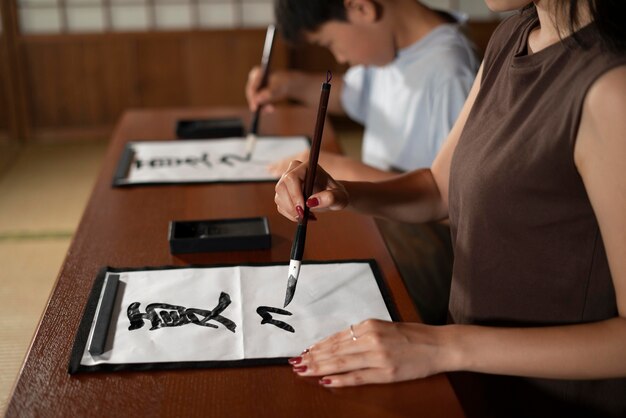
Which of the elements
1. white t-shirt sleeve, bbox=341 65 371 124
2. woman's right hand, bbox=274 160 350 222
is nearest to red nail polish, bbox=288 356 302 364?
woman's right hand, bbox=274 160 350 222

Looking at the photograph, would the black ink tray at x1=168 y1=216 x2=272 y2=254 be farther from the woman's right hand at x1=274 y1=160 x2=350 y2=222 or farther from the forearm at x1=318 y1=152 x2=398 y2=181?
the forearm at x1=318 y1=152 x2=398 y2=181

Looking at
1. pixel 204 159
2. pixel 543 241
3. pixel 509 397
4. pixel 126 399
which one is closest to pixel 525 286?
pixel 543 241

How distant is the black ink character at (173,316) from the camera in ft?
3.65

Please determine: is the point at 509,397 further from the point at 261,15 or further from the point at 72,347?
the point at 261,15

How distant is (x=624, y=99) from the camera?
3.00 ft

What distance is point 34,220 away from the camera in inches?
136

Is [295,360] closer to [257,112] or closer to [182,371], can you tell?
[182,371]

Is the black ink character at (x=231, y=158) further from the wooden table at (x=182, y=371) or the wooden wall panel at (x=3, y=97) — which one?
the wooden wall panel at (x=3, y=97)

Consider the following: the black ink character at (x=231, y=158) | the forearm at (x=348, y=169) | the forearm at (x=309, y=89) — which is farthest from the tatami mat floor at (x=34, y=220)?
→ the forearm at (x=309, y=89)

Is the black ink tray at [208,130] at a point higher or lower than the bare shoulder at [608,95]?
lower

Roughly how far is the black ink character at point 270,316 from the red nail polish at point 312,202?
6.5 inches

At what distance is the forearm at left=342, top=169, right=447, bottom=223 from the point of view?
4.57 ft

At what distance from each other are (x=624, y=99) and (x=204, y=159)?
1.25m

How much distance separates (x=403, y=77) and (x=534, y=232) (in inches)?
45.5
